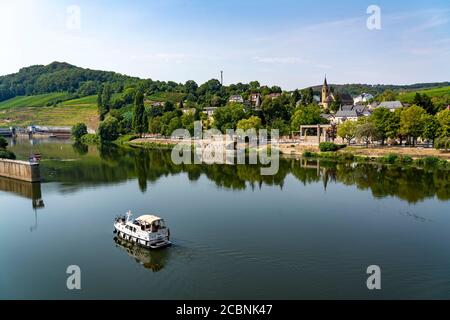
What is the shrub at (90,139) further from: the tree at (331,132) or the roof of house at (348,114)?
the roof of house at (348,114)

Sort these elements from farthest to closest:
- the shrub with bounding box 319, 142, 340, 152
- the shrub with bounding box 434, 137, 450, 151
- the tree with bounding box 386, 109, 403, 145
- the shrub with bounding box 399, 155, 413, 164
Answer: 1. the shrub with bounding box 319, 142, 340, 152
2. the tree with bounding box 386, 109, 403, 145
3. the shrub with bounding box 434, 137, 450, 151
4. the shrub with bounding box 399, 155, 413, 164

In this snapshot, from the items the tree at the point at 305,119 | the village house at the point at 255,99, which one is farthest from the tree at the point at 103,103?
the tree at the point at 305,119

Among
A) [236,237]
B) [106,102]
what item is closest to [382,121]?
[236,237]

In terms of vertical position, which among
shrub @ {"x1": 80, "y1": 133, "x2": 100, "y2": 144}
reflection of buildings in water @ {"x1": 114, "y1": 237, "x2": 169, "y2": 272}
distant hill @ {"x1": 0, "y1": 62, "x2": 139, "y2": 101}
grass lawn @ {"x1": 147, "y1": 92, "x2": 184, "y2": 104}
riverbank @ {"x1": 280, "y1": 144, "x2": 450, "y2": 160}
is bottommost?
reflection of buildings in water @ {"x1": 114, "y1": 237, "x2": 169, "y2": 272}

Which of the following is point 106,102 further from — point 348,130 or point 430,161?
point 430,161

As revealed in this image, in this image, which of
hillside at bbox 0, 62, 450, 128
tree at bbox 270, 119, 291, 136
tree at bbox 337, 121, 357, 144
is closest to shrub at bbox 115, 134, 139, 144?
hillside at bbox 0, 62, 450, 128

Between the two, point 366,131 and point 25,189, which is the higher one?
point 366,131

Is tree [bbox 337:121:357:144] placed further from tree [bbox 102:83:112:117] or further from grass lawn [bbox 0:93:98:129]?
tree [bbox 102:83:112:117]
